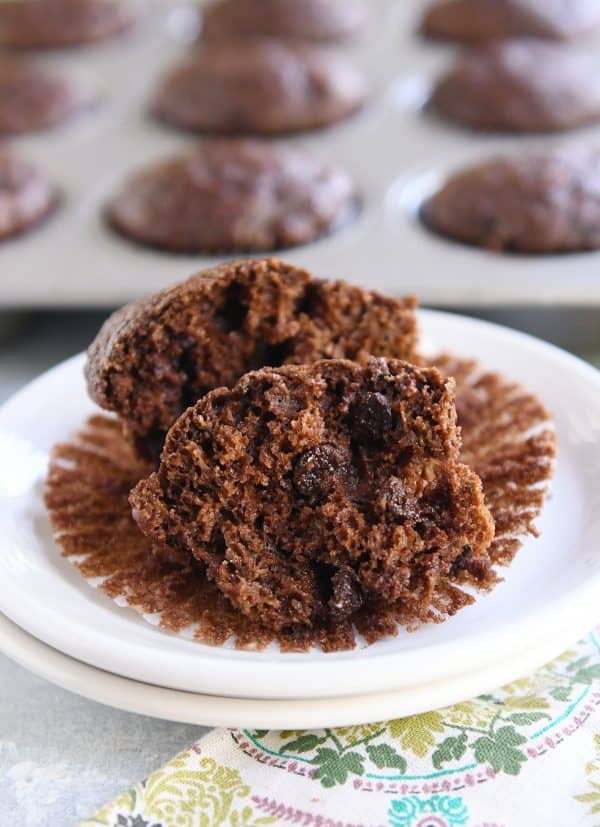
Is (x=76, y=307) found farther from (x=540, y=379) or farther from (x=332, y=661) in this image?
(x=332, y=661)

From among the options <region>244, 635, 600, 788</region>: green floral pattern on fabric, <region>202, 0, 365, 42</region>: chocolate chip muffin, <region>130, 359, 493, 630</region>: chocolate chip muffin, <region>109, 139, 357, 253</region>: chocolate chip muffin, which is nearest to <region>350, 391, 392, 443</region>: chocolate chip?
<region>130, 359, 493, 630</region>: chocolate chip muffin

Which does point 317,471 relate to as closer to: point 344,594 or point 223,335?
point 344,594

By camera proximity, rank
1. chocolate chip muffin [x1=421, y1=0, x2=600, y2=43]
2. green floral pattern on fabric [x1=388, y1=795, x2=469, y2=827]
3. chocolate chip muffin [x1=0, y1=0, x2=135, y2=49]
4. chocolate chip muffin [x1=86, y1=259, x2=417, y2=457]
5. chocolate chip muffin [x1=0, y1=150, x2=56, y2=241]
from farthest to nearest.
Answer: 1. chocolate chip muffin [x1=0, y1=0, x2=135, y2=49]
2. chocolate chip muffin [x1=421, y1=0, x2=600, y2=43]
3. chocolate chip muffin [x1=0, y1=150, x2=56, y2=241]
4. chocolate chip muffin [x1=86, y1=259, x2=417, y2=457]
5. green floral pattern on fabric [x1=388, y1=795, x2=469, y2=827]

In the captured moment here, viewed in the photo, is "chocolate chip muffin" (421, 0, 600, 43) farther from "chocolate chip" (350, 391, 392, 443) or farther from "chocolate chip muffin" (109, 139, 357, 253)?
"chocolate chip" (350, 391, 392, 443)

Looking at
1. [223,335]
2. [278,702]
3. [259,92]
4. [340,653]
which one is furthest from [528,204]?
[278,702]

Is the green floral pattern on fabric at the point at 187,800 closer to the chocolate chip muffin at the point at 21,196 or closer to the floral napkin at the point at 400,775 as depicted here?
the floral napkin at the point at 400,775

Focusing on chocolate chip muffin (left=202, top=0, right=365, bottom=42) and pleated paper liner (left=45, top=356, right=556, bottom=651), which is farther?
chocolate chip muffin (left=202, top=0, right=365, bottom=42)

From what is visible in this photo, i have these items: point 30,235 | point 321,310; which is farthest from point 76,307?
point 321,310
